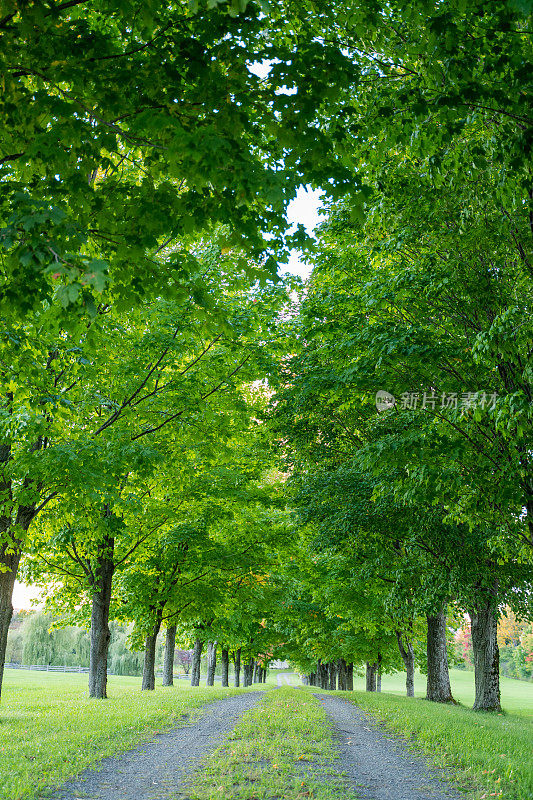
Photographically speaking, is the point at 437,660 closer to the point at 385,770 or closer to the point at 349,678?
the point at 385,770

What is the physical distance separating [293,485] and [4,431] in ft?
30.7

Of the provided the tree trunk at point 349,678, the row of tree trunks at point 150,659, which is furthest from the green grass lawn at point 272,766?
the tree trunk at point 349,678

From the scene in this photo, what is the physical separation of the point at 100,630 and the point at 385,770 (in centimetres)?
1063

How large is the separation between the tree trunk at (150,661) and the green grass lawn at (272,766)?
32.7ft

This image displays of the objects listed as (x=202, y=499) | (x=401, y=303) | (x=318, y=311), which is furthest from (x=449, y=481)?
(x=202, y=499)

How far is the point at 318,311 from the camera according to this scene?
11.7m

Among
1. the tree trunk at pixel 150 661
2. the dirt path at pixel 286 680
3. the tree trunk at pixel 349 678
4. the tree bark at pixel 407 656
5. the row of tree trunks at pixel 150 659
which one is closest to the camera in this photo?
the row of tree trunks at pixel 150 659

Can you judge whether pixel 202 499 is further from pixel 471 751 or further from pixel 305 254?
pixel 471 751

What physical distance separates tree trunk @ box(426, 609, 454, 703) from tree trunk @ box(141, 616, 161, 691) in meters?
9.32

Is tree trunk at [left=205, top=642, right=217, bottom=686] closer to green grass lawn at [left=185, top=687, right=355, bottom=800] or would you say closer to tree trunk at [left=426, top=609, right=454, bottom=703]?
tree trunk at [left=426, top=609, right=454, bottom=703]

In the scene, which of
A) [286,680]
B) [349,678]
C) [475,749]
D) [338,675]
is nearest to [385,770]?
[475,749]

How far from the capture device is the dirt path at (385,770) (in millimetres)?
6286

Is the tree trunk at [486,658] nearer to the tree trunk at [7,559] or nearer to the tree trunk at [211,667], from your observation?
the tree trunk at [7,559]

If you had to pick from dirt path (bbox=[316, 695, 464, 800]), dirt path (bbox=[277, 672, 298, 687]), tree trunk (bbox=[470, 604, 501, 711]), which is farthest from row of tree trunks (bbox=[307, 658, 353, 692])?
dirt path (bbox=[316, 695, 464, 800])
